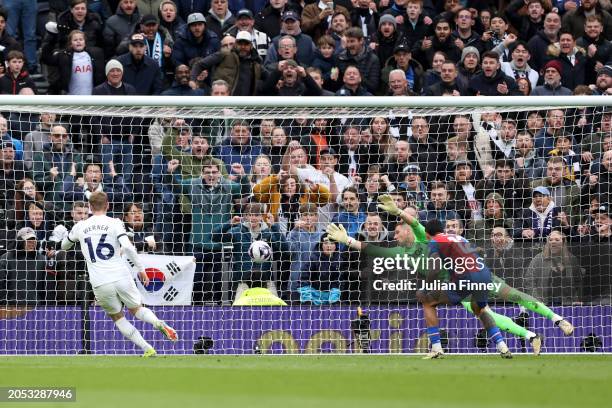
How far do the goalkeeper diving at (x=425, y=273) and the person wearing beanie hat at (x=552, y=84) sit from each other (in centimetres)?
432

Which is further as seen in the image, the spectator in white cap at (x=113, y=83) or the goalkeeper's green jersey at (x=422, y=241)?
the spectator in white cap at (x=113, y=83)

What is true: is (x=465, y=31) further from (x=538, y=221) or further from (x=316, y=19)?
(x=538, y=221)

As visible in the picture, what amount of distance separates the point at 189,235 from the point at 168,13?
4.93m

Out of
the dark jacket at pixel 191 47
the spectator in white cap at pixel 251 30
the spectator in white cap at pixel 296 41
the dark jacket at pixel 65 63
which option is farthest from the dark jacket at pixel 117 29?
the spectator in white cap at pixel 296 41

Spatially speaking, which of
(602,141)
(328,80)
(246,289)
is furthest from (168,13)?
(602,141)

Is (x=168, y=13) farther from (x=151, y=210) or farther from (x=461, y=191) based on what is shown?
(x=461, y=191)

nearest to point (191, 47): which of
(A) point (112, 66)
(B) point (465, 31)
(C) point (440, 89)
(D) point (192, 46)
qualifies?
(D) point (192, 46)

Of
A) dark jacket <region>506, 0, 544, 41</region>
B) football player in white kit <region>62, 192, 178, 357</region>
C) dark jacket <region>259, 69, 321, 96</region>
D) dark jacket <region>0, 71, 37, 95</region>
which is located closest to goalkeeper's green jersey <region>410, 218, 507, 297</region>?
football player in white kit <region>62, 192, 178, 357</region>

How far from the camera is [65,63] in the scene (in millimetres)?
18859

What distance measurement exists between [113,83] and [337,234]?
15.9ft

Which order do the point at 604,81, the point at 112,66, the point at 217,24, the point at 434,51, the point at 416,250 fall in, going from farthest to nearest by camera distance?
1. the point at 217,24
2. the point at 434,51
3. the point at 604,81
4. the point at 112,66
5. the point at 416,250

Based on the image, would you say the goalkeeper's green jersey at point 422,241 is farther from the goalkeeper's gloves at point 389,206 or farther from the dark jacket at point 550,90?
the dark jacket at point 550,90

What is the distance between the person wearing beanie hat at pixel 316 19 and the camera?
2042cm

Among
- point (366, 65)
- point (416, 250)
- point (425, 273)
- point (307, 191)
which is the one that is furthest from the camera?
point (366, 65)
